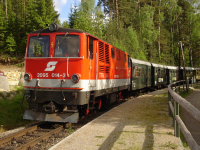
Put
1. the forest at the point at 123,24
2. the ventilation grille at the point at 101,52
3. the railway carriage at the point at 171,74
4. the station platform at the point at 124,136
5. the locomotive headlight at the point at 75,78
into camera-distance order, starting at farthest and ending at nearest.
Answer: the forest at the point at 123,24 < the railway carriage at the point at 171,74 < the ventilation grille at the point at 101,52 < the locomotive headlight at the point at 75,78 < the station platform at the point at 124,136

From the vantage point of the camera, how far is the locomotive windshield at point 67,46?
23.1ft

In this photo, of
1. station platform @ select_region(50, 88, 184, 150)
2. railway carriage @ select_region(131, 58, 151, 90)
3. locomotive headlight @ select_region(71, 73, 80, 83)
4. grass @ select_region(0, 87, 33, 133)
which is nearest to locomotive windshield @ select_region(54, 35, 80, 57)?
locomotive headlight @ select_region(71, 73, 80, 83)

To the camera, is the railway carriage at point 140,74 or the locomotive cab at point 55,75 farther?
the railway carriage at point 140,74

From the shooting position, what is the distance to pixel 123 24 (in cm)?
3353

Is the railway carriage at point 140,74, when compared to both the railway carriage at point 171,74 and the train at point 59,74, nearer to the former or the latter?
the train at point 59,74

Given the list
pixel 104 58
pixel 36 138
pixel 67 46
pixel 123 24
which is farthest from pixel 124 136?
pixel 123 24

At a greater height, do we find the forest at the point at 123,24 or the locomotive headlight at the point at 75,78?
the forest at the point at 123,24

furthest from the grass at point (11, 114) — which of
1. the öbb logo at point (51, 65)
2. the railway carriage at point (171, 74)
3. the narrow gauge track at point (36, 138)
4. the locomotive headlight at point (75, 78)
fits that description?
the railway carriage at point (171, 74)

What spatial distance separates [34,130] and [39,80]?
1703 millimetres

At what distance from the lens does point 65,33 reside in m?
7.20

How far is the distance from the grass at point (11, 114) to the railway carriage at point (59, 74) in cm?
225

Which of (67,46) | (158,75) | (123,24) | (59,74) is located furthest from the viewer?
(123,24)

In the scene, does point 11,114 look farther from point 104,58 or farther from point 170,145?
point 170,145

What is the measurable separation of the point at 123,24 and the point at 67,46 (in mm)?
27871
